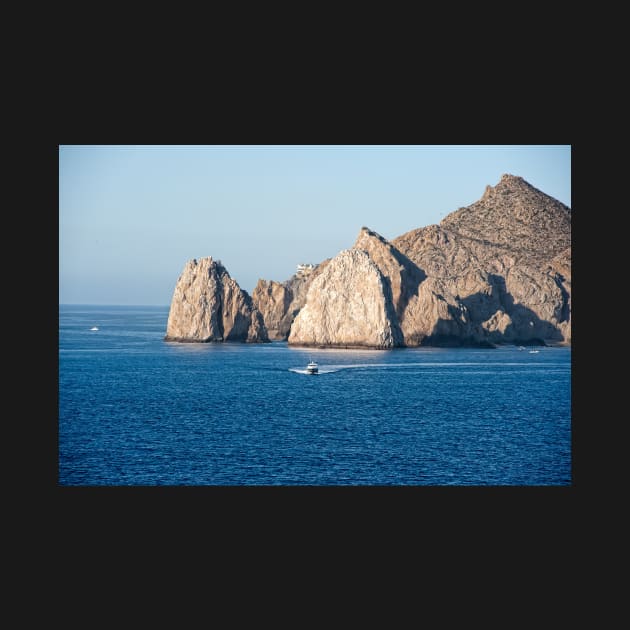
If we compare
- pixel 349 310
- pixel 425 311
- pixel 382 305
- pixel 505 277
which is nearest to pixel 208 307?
pixel 349 310

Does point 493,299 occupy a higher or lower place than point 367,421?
higher

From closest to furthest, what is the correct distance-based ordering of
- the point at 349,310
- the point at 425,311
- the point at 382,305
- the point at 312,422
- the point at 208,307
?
the point at 312,422, the point at 382,305, the point at 349,310, the point at 425,311, the point at 208,307

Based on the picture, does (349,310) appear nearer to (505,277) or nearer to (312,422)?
(505,277)

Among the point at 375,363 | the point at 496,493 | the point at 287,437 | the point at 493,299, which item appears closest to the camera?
the point at 496,493

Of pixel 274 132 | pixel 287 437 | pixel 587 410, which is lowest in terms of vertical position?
pixel 287 437

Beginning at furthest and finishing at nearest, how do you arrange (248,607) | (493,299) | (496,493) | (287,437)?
(493,299), (287,437), (496,493), (248,607)

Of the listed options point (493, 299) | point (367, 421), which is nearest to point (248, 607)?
point (367, 421)

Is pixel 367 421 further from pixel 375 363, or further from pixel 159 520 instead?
pixel 375 363
